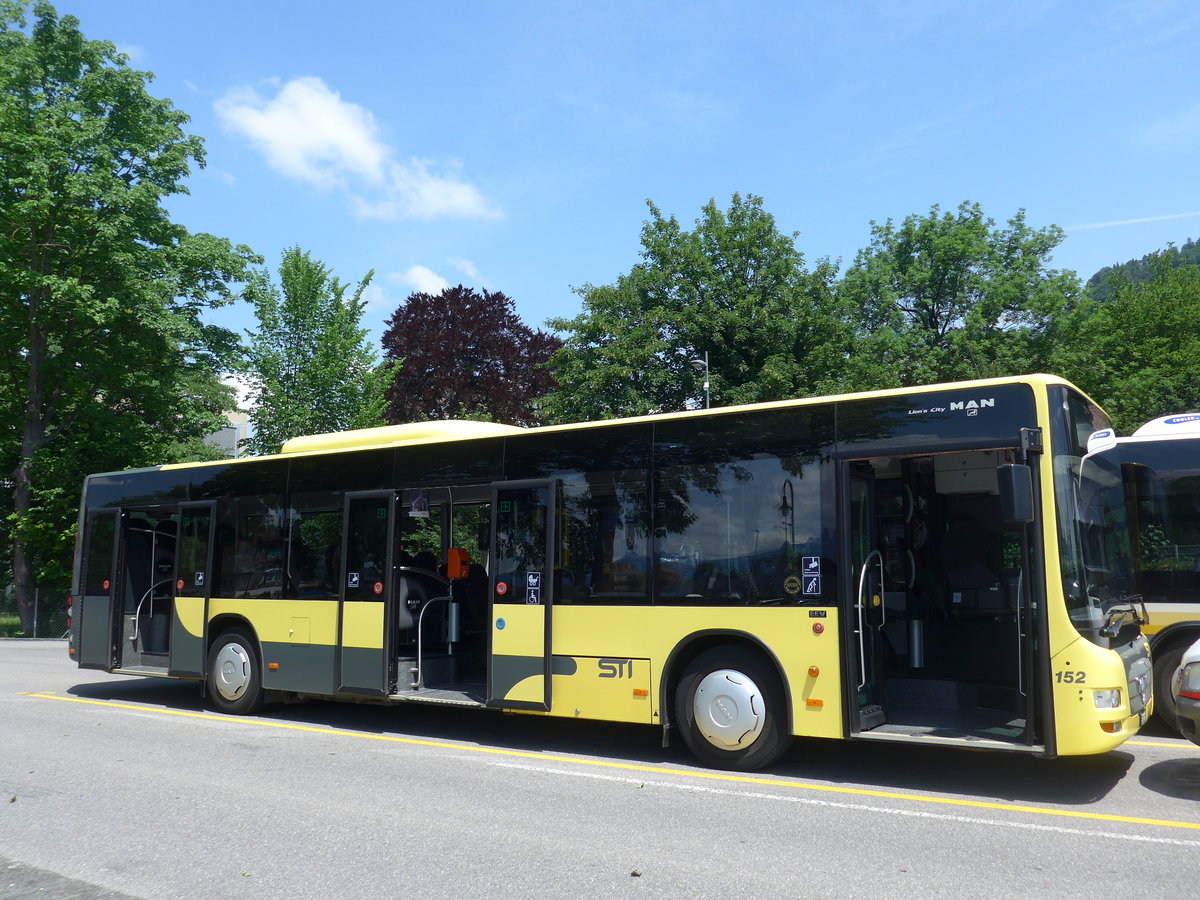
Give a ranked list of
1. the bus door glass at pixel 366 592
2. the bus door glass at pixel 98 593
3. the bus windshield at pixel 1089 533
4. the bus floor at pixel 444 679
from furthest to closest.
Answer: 1. the bus door glass at pixel 98 593
2. the bus door glass at pixel 366 592
3. the bus floor at pixel 444 679
4. the bus windshield at pixel 1089 533

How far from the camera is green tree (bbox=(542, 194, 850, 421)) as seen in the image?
27.4 metres

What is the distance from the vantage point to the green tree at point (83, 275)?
2519 centimetres

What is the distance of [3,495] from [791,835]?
3211cm

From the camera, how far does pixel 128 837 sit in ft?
19.4

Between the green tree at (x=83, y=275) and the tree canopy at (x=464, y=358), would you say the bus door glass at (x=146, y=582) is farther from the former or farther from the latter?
the tree canopy at (x=464, y=358)

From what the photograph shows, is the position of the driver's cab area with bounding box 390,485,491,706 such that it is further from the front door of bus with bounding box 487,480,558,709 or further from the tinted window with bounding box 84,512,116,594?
the tinted window with bounding box 84,512,116,594

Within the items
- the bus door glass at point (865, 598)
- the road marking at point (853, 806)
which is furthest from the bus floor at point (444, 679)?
the bus door glass at point (865, 598)

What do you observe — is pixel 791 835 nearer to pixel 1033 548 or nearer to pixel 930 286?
pixel 1033 548

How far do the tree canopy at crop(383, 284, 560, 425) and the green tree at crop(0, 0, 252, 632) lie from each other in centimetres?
715

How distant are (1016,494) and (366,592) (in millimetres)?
6665

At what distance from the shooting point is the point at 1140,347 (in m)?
42.6

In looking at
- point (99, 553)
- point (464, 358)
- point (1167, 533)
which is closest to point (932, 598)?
point (1167, 533)

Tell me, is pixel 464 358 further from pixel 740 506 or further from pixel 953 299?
pixel 740 506

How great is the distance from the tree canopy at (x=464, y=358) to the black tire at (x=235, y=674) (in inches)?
849
